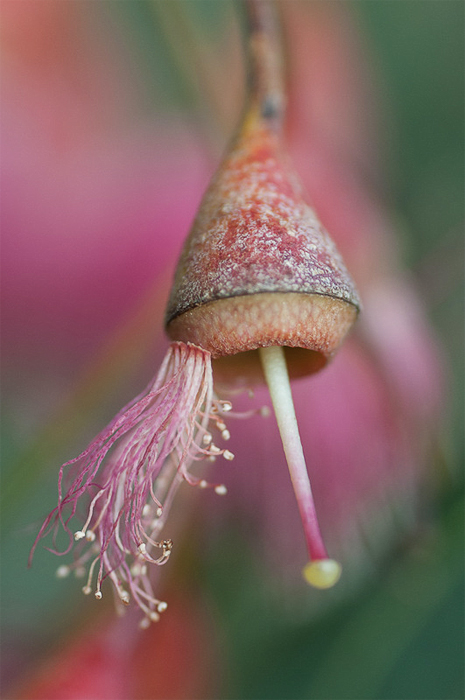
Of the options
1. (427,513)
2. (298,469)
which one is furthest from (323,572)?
(427,513)

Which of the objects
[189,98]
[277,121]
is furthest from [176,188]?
[277,121]

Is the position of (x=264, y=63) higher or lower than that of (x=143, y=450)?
higher

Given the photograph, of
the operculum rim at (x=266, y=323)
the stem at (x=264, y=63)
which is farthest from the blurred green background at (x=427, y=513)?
the operculum rim at (x=266, y=323)

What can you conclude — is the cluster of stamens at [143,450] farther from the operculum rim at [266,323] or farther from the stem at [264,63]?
the stem at [264,63]

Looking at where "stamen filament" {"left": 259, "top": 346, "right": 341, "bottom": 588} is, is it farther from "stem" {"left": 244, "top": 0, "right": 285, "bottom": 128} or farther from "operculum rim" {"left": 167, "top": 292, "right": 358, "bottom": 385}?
"stem" {"left": 244, "top": 0, "right": 285, "bottom": 128}

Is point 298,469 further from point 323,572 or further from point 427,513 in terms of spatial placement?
point 427,513

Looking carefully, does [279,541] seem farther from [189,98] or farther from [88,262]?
[189,98]
